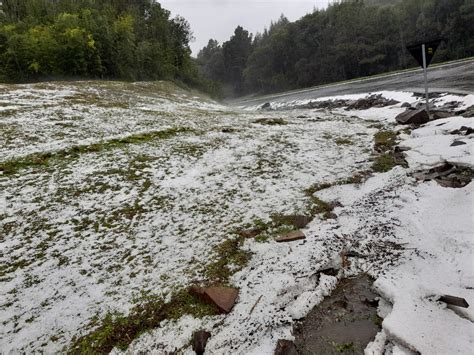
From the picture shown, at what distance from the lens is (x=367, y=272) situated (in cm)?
369

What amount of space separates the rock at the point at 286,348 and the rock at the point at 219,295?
0.85 metres

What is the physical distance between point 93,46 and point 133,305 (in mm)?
45168

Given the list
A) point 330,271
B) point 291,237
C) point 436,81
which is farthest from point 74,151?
point 436,81

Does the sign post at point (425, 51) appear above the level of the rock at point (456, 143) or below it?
above

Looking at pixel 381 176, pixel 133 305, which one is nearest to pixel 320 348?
pixel 133 305

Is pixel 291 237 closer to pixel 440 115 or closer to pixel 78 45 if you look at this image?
pixel 440 115

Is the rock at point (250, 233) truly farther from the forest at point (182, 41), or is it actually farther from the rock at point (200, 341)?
the forest at point (182, 41)

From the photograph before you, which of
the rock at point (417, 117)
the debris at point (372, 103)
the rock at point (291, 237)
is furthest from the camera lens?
the debris at point (372, 103)

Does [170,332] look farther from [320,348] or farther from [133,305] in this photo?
[320,348]

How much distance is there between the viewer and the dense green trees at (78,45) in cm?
3688

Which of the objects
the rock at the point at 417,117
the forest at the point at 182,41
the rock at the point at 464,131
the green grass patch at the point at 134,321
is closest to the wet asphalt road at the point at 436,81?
the rock at the point at 417,117

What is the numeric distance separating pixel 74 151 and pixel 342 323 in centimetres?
944

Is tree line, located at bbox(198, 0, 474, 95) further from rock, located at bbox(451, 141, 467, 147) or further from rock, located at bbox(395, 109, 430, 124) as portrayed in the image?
rock, located at bbox(451, 141, 467, 147)

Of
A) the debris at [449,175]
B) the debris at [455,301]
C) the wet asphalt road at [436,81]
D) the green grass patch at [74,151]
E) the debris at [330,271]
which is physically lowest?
the debris at [330,271]
